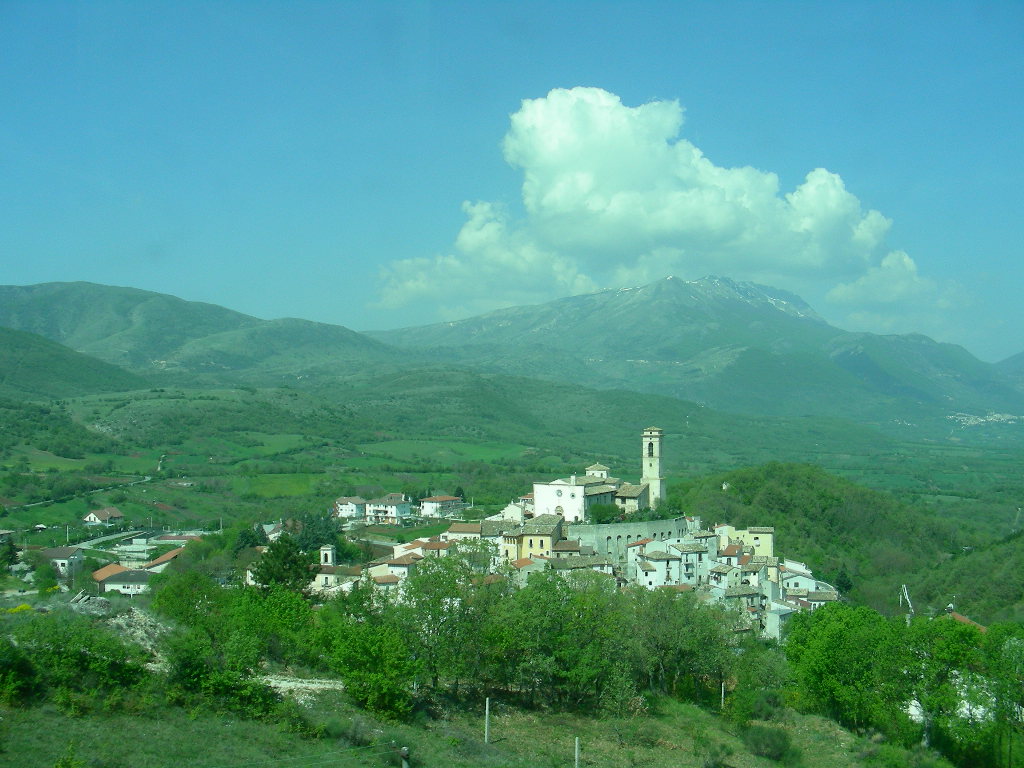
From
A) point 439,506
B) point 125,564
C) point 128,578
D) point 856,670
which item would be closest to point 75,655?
point 856,670

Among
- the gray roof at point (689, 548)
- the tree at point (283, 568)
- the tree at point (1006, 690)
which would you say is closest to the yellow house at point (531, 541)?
the gray roof at point (689, 548)

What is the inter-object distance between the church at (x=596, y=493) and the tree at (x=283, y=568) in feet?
57.1

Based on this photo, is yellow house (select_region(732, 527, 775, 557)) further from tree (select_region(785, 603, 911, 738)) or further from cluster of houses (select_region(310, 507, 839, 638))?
tree (select_region(785, 603, 911, 738))

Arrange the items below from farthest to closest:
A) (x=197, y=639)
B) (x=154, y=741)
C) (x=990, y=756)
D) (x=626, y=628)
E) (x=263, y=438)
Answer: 1. (x=263, y=438)
2. (x=626, y=628)
3. (x=990, y=756)
4. (x=197, y=639)
5. (x=154, y=741)

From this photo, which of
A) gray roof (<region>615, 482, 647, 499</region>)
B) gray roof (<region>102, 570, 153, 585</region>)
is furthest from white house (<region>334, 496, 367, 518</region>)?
gray roof (<region>615, 482, 647, 499</region>)

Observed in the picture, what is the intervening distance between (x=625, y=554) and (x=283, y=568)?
744 inches

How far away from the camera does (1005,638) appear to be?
85.3 feet

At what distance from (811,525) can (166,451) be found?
258 feet

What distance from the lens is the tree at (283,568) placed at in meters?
37.2

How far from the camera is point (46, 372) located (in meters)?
180

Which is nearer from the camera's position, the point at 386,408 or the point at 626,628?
the point at 626,628

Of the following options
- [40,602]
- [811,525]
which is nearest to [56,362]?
[811,525]

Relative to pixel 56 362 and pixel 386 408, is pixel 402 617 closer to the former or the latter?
pixel 386 408

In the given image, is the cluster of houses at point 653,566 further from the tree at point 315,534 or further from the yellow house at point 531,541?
the tree at point 315,534
